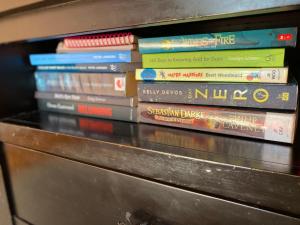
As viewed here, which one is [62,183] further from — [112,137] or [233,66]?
[233,66]

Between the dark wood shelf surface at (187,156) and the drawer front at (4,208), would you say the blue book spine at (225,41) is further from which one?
the drawer front at (4,208)

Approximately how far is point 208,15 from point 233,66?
0.39ft

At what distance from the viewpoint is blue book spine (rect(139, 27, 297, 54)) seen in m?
0.43

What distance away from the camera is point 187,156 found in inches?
16.6

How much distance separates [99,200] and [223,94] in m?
0.36

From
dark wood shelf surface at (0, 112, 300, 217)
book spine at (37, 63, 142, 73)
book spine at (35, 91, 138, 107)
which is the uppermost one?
book spine at (37, 63, 142, 73)

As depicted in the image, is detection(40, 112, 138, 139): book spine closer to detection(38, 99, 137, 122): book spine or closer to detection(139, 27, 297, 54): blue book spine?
detection(38, 99, 137, 122): book spine

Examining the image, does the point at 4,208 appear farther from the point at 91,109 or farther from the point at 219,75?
the point at 219,75

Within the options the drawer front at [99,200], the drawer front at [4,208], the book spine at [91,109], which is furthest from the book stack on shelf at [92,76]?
the drawer front at [4,208]

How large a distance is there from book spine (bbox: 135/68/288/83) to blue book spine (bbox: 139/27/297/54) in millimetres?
43

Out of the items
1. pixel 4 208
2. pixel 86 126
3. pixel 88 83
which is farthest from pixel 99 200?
pixel 4 208

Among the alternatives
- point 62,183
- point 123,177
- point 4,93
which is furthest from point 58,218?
point 4,93

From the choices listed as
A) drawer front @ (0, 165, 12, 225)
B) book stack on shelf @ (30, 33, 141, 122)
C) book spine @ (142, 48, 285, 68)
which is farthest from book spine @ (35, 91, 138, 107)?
drawer front @ (0, 165, 12, 225)

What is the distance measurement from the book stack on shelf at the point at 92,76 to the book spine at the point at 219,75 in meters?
0.06
